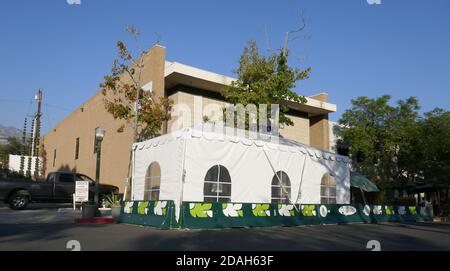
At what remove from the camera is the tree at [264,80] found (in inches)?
864

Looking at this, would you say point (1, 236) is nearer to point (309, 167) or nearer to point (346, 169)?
point (309, 167)

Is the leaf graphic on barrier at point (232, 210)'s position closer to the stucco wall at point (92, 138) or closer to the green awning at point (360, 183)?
the stucco wall at point (92, 138)

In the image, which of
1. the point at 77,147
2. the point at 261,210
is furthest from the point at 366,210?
the point at 77,147

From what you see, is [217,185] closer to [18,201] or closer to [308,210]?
[308,210]

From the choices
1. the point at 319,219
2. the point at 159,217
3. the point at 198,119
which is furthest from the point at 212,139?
the point at 198,119

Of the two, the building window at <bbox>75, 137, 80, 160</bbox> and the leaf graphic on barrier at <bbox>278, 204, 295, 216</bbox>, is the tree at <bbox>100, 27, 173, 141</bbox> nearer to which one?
the leaf graphic on barrier at <bbox>278, 204, 295, 216</bbox>

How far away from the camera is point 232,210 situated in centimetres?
1324

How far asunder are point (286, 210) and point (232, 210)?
240 cm

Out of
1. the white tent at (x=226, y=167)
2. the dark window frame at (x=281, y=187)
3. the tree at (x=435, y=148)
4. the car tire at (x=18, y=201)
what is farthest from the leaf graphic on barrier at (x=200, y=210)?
the tree at (x=435, y=148)

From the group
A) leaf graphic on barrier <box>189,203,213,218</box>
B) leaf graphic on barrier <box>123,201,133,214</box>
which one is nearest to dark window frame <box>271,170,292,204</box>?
leaf graphic on barrier <box>189,203,213,218</box>

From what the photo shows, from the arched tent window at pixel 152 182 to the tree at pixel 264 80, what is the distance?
804 centimetres

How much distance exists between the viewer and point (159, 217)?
42.3 ft
